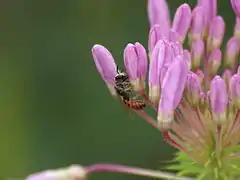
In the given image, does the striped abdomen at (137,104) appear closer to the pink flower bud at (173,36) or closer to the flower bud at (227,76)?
the pink flower bud at (173,36)

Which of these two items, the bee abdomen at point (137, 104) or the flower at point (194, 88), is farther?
the bee abdomen at point (137, 104)

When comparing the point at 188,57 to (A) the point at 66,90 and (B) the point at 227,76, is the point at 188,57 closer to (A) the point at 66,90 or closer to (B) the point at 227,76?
(B) the point at 227,76

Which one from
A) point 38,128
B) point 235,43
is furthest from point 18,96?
point 235,43

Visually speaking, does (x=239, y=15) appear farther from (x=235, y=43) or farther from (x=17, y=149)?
(x=17, y=149)

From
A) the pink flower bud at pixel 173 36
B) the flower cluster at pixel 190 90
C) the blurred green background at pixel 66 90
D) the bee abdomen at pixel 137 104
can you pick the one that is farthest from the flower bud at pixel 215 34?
the blurred green background at pixel 66 90

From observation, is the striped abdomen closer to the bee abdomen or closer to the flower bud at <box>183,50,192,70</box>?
the bee abdomen

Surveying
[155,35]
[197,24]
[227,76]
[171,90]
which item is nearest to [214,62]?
[227,76]

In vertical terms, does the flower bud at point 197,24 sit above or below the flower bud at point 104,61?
above
